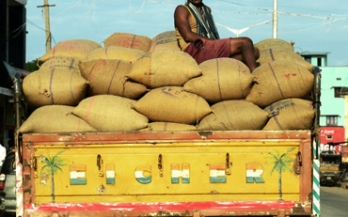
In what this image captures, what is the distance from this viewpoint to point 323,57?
78375mm

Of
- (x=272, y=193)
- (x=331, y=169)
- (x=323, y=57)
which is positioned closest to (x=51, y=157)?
(x=272, y=193)

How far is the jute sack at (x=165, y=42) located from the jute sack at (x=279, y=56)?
41.6 inches

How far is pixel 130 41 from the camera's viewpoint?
925 centimetres

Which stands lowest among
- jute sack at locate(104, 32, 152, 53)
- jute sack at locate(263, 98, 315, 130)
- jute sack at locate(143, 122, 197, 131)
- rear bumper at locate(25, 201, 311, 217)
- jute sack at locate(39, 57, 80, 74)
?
rear bumper at locate(25, 201, 311, 217)

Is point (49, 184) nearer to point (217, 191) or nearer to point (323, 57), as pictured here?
point (217, 191)

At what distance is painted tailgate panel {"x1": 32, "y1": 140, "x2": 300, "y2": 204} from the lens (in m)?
6.33

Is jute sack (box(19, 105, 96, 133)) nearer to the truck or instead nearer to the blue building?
the truck

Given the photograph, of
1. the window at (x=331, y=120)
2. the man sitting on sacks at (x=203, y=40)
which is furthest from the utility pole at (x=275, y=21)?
the window at (x=331, y=120)

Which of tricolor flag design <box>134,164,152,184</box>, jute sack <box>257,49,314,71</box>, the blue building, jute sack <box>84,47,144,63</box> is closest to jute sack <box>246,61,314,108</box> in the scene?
jute sack <box>257,49,314,71</box>

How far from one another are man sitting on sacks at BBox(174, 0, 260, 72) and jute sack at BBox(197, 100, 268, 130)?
120 centimetres

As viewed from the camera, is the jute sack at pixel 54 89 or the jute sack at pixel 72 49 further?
the jute sack at pixel 72 49

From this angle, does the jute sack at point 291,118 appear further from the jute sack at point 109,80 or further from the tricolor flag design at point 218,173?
the jute sack at point 109,80

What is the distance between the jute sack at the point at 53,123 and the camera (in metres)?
6.70

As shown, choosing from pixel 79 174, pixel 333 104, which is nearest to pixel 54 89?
pixel 79 174
